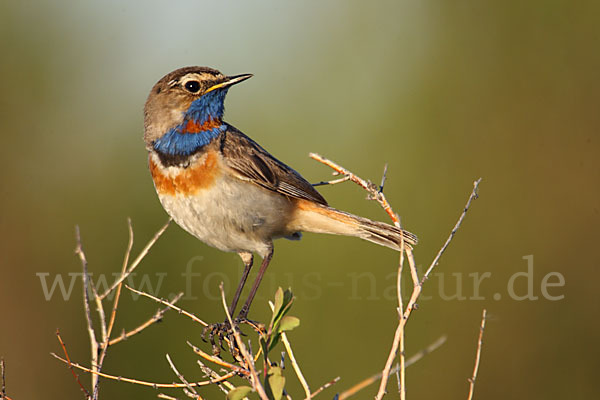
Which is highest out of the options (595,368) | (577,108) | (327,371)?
(577,108)

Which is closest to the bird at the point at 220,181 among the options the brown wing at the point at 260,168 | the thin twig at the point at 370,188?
the brown wing at the point at 260,168

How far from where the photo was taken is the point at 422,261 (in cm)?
725

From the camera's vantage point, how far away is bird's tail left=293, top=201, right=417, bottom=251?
4832mm

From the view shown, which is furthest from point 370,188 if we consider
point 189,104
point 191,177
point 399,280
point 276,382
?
point 189,104

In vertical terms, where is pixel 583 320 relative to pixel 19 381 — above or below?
above

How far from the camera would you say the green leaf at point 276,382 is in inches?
117

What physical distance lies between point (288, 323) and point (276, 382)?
270 millimetres

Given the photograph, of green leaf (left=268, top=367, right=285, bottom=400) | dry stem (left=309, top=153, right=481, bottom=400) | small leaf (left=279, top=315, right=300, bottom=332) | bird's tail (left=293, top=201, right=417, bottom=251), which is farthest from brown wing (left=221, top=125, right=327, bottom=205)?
green leaf (left=268, top=367, right=285, bottom=400)

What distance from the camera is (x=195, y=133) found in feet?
15.5

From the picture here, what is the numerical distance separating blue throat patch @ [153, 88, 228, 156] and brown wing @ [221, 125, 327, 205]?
0.14m

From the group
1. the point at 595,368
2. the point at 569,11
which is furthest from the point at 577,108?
the point at 595,368

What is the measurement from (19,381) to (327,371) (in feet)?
11.8

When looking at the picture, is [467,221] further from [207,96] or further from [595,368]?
[207,96]

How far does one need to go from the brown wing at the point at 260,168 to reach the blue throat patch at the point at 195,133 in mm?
142
